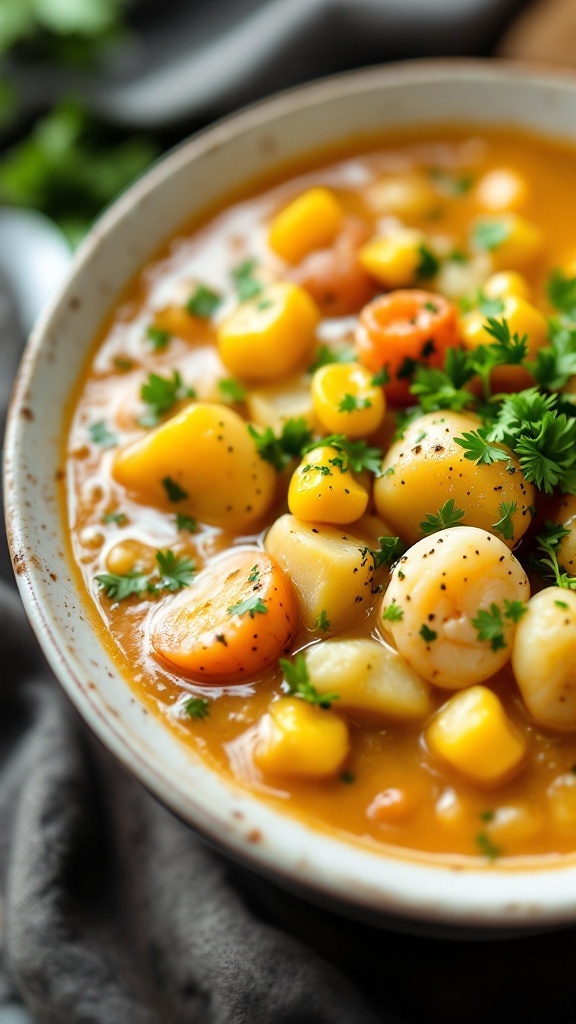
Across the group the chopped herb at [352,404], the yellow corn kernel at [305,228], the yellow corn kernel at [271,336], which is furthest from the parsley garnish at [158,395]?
the yellow corn kernel at [305,228]

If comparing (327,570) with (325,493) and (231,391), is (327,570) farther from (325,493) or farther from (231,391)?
(231,391)

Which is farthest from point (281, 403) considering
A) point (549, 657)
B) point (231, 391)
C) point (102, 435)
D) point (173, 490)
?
point (549, 657)

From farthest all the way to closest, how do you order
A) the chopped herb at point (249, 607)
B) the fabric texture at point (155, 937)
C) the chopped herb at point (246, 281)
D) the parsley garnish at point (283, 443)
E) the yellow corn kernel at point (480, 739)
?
the chopped herb at point (246, 281) → the parsley garnish at point (283, 443) → the fabric texture at point (155, 937) → the chopped herb at point (249, 607) → the yellow corn kernel at point (480, 739)

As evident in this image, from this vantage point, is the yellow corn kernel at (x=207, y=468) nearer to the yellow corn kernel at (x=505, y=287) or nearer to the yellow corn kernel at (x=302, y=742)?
the yellow corn kernel at (x=302, y=742)

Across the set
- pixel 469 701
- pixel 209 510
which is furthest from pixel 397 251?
pixel 469 701

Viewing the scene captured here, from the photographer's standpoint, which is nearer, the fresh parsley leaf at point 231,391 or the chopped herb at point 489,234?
the fresh parsley leaf at point 231,391

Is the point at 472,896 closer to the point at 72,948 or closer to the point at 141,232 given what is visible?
the point at 72,948

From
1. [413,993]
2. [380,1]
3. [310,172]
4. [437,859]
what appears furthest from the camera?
[380,1]

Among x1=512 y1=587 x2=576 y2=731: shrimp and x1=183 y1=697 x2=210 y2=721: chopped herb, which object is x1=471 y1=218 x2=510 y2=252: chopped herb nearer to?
x1=512 y1=587 x2=576 y2=731: shrimp
